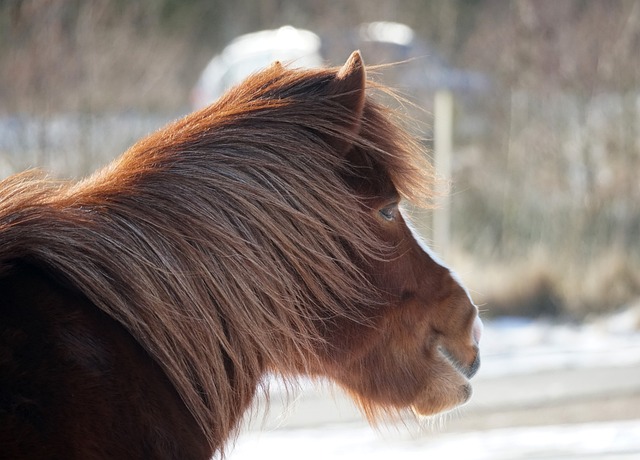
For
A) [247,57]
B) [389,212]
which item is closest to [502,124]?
[247,57]

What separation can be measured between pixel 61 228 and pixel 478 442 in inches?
145

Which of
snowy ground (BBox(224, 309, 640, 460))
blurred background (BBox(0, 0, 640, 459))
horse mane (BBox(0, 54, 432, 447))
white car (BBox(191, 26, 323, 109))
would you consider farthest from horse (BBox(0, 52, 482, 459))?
white car (BBox(191, 26, 323, 109))

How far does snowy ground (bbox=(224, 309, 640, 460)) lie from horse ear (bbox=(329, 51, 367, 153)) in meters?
2.28

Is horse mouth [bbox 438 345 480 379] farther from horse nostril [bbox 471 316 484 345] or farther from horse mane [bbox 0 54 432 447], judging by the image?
horse mane [bbox 0 54 432 447]

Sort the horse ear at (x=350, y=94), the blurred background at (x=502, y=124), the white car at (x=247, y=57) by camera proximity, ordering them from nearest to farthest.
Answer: the horse ear at (x=350, y=94), the blurred background at (x=502, y=124), the white car at (x=247, y=57)

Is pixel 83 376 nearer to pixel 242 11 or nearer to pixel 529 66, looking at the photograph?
pixel 529 66

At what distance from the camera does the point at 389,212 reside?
2250 millimetres

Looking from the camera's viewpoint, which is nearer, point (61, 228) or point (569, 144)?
point (61, 228)

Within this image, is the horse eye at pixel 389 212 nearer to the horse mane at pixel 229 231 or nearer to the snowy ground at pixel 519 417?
the horse mane at pixel 229 231

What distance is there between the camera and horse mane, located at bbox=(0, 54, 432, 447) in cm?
178

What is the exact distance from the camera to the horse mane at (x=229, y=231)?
178 centimetres

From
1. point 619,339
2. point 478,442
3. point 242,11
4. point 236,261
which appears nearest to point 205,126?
point 236,261

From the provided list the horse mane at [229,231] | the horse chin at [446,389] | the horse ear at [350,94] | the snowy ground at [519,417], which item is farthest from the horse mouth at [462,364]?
the snowy ground at [519,417]

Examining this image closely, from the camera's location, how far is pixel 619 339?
704 centimetres
